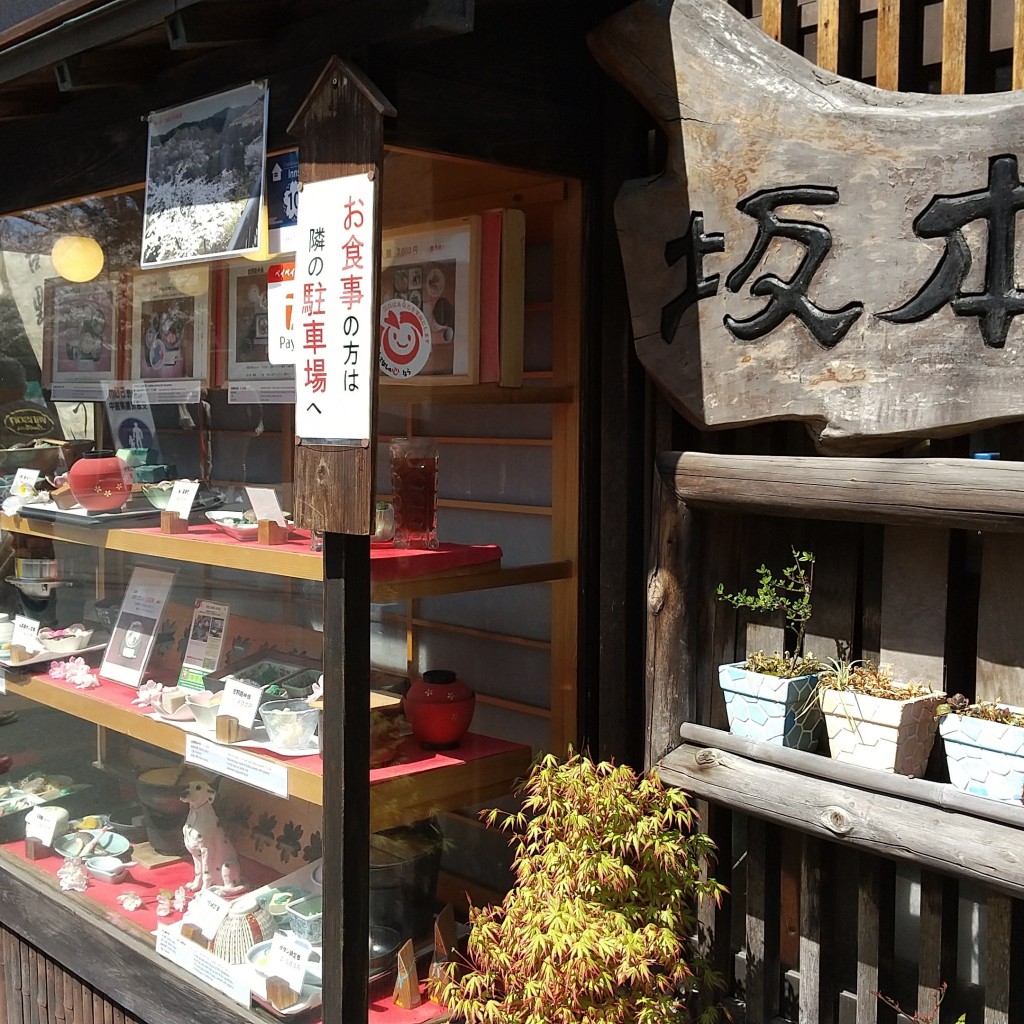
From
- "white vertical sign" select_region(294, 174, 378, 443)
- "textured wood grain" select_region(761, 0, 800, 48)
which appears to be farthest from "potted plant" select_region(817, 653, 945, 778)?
"textured wood grain" select_region(761, 0, 800, 48)

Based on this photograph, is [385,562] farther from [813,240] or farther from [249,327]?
[813,240]

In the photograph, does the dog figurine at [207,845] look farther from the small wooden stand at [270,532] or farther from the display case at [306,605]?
the small wooden stand at [270,532]

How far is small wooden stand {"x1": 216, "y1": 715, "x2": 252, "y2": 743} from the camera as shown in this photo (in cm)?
324

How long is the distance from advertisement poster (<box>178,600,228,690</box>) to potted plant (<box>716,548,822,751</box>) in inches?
59.3

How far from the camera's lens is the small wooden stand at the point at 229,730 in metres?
3.24

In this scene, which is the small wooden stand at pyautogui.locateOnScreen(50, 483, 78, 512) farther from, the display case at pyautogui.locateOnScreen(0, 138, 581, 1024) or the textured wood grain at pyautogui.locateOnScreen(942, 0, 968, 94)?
the textured wood grain at pyautogui.locateOnScreen(942, 0, 968, 94)

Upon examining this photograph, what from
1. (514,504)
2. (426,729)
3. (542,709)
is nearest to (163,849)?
(426,729)

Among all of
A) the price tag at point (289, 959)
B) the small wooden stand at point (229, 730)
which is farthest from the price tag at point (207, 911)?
the small wooden stand at point (229, 730)

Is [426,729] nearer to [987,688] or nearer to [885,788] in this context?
[885,788]

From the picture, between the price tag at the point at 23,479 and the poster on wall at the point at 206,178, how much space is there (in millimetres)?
1282

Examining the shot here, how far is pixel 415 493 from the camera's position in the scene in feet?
10.1

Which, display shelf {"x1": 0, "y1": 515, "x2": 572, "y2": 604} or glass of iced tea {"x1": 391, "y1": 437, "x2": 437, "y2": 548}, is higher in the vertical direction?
glass of iced tea {"x1": 391, "y1": 437, "x2": 437, "y2": 548}

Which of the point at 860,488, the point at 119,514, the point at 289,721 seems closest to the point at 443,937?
the point at 289,721

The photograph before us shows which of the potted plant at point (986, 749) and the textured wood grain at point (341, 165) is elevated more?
the textured wood grain at point (341, 165)
